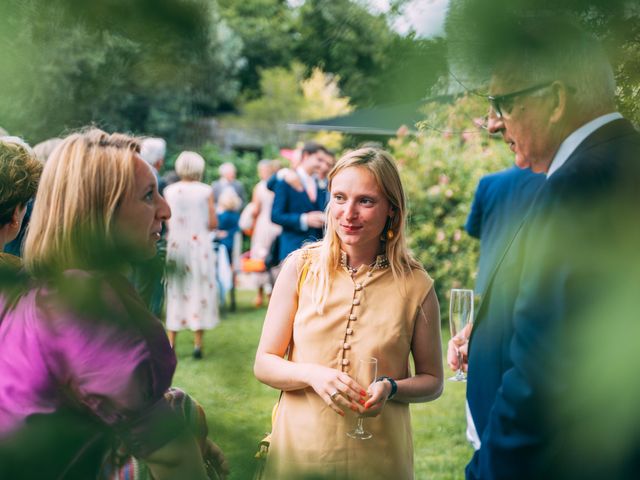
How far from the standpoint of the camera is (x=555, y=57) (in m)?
1.07

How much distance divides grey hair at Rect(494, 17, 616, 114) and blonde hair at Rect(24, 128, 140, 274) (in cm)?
56

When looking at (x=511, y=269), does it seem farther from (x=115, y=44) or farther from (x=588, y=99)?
(x=115, y=44)

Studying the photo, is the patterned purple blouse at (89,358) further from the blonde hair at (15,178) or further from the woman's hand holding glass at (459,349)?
the woman's hand holding glass at (459,349)

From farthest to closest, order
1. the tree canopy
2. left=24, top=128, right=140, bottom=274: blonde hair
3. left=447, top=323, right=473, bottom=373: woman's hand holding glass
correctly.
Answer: left=447, top=323, right=473, bottom=373: woman's hand holding glass → left=24, top=128, right=140, bottom=274: blonde hair → the tree canopy

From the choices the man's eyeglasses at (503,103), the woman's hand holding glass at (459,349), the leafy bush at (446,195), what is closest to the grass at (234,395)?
the man's eyeglasses at (503,103)

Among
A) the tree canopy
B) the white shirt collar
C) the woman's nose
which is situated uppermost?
the tree canopy

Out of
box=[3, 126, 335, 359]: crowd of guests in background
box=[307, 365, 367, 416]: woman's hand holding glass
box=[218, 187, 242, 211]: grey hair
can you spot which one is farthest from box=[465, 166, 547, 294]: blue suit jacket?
box=[218, 187, 242, 211]: grey hair

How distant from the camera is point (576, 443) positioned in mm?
1321

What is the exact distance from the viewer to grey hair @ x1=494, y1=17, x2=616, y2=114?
0.88 meters

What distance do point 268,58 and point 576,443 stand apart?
0.93 m

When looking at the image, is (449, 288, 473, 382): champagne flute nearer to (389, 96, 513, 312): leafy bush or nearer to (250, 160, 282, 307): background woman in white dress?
(389, 96, 513, 312): leafy bush

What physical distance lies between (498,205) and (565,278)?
3.46 m

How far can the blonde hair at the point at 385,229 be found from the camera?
8.33 ft

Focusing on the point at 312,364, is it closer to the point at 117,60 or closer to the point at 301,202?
the point at 117,60
